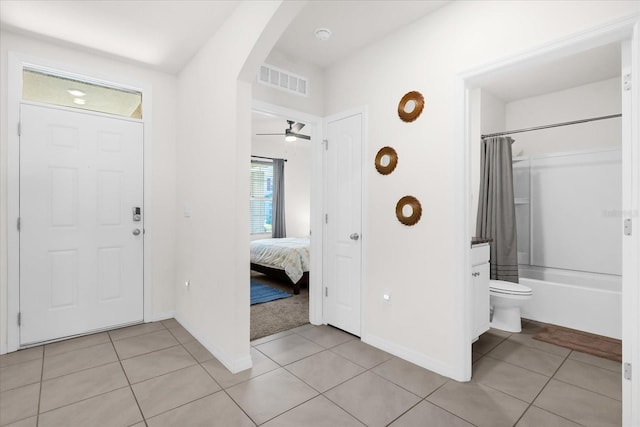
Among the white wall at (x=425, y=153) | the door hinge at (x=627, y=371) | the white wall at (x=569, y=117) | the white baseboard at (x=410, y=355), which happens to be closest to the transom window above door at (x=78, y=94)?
the white wall at (x=425, y=153)

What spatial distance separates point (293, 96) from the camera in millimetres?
3115

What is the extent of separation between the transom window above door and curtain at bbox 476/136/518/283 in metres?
3.96

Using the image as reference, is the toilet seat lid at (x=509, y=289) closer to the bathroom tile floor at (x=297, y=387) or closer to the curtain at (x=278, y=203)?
the bathroom tile floor at (x=297, y=387)

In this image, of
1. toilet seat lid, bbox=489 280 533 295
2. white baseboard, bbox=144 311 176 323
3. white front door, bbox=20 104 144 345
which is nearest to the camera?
white front door, bbox=20 104 144 345

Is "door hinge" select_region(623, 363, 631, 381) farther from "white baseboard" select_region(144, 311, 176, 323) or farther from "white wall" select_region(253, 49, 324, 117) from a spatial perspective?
"white baseboard" select_region(144, 311, 176, 323)

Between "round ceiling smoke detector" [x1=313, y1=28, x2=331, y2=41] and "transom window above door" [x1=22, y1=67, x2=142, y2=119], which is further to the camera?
"transom window above door" [x1=22, y1=67, x2=142, y2=119]

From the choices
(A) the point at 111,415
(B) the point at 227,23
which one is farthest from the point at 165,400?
(B) the point at 227,23

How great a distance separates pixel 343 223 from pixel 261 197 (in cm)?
423

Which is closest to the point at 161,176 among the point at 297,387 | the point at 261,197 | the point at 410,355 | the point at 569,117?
the point at 297,387

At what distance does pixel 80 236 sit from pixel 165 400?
74.2 inches

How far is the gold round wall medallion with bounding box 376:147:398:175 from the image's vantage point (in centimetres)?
263

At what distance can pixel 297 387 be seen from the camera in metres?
2.12

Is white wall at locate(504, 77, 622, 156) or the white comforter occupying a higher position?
white wall at locate(504, 77, 622, 156)

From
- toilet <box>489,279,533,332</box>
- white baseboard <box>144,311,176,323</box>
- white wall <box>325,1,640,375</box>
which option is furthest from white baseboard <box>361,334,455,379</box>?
white baseboard <box>144,311,176,323</box>
